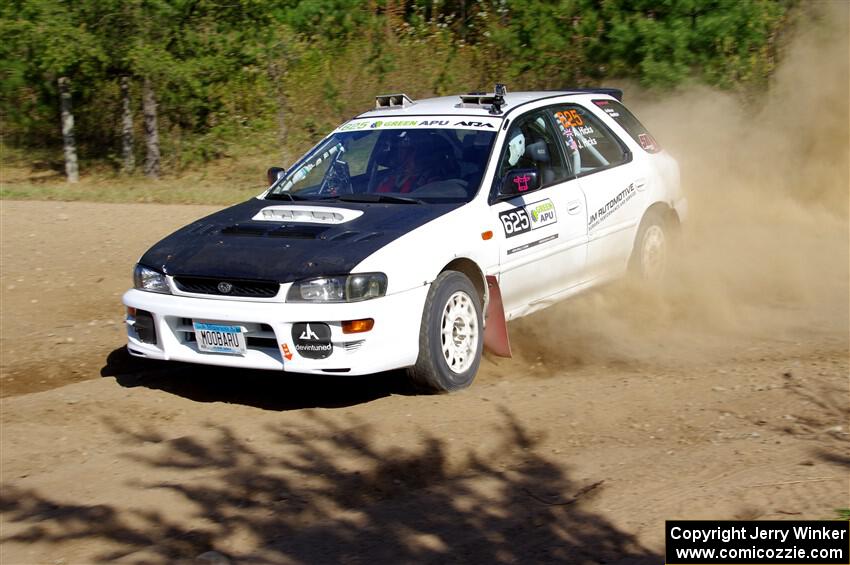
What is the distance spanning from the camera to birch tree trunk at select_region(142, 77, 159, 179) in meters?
16.6

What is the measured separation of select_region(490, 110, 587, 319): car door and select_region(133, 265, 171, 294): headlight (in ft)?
6.90

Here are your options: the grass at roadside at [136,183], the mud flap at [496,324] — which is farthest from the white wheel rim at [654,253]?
the grass at roadside at [136,183]

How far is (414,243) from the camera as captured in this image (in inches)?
247

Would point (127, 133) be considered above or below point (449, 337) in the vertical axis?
above

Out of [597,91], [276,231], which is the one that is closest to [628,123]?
[597,91]

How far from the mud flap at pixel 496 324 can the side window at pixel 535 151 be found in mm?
778

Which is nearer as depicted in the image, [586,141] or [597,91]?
[586,141]

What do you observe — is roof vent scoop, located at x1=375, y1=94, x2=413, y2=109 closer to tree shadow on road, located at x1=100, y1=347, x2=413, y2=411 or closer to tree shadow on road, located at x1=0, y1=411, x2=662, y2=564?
tree shadow on road, located at x1=100, y1=347, x2=413, y2=411

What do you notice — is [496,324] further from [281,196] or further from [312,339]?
[281,196]

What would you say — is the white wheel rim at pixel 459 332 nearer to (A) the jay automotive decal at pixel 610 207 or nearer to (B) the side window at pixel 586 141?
(A) the jay automotive decal at pixel 610 207

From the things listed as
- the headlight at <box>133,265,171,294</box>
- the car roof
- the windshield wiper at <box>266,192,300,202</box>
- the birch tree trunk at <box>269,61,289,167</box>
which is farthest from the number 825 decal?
the birch tree trunk at <box>269,61,289,167</box>

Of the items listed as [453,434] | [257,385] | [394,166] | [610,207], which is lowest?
[257,385]

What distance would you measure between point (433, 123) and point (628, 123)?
2056 millimetres

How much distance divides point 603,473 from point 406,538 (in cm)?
116
